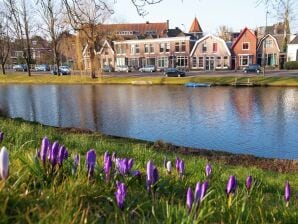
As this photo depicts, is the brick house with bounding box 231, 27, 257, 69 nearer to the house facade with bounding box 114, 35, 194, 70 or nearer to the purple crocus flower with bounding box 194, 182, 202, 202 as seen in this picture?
the house facade with bounding box 114, 35, 194, 70

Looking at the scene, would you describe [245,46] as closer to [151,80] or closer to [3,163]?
[151,80]

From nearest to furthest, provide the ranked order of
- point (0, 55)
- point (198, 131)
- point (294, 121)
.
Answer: point (198, 131), point (294, 121), point (0, 55)

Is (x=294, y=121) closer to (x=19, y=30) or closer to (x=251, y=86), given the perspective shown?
(x=251, y=86)

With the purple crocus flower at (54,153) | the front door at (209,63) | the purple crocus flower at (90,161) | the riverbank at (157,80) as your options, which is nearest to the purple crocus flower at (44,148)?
the purple crocus flower at (54,153)

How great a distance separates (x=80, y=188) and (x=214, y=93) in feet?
141

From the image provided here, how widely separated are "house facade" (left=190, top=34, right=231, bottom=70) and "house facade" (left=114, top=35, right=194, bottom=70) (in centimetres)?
268

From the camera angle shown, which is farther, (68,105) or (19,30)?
(19,30)

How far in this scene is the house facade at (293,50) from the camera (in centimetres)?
7519

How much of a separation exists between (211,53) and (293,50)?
15.6 metres

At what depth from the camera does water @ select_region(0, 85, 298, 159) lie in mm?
21844

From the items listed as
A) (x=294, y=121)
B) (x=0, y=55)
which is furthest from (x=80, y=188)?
(x=0, y=55)

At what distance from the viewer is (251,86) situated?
5150 centimetres

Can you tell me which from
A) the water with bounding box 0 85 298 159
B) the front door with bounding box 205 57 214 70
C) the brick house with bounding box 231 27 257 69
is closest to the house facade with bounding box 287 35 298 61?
the brick house with bounding box 231 27 257 69

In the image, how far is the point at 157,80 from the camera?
60094 mm
